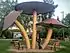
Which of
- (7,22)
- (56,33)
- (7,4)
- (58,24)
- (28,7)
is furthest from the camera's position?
(7,4)

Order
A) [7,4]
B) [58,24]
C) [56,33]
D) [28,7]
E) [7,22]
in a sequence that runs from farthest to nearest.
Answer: [7,4], [56,33], [28,7], [58,24], [7,22]

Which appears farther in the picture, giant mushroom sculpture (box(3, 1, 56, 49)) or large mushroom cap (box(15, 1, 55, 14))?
large mushroom cap (box(15, 1, 55, 14))

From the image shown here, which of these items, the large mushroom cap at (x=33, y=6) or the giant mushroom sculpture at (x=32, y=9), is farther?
the large mushroom cap at (x=33, y=6)

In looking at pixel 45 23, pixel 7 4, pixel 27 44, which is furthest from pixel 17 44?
pixel 7 4

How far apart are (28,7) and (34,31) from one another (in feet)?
8.59

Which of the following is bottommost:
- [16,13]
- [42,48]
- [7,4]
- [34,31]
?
[42,48]

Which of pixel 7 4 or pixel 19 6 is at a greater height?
pixel 7 4

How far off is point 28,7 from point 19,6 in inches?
39.4

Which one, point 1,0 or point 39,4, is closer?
point 39,4

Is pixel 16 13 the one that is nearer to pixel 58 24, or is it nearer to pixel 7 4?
pixel 58 24

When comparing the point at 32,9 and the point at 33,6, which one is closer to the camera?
the point at 33,6

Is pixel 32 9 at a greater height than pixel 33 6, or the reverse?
pixel 33 6

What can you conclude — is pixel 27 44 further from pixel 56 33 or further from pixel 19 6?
pixel 56 33

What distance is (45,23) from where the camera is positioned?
24.1 m
